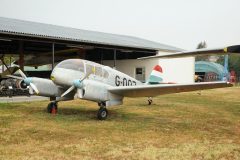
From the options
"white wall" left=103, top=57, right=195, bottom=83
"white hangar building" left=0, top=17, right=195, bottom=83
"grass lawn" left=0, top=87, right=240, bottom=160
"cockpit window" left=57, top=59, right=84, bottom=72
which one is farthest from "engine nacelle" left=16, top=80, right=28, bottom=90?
"white wall" left=103, top=57, right=195, bottom=83

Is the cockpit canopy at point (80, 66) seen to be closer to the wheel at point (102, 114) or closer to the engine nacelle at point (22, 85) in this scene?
the wheel at point (102, 114)

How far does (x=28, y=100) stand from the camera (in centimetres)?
1969

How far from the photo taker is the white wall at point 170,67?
3459 cm

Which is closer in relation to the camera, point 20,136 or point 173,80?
point 20,136

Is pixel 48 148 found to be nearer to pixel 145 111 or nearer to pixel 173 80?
pixel 145 111

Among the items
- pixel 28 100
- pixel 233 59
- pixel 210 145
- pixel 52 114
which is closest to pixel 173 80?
pixel 28 100

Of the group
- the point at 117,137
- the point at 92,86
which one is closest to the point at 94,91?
the point at 92,86

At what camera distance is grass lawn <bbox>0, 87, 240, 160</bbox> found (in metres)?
7.25

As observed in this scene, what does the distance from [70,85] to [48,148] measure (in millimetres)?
4995

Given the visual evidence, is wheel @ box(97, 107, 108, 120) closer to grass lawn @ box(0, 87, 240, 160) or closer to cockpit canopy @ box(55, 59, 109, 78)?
grass lawn @ box(0, 87, 240, 160)

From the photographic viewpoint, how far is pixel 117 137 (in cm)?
913

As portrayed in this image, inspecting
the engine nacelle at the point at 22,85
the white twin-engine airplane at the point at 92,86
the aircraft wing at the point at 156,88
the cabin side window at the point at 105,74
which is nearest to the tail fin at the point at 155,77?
the white twin-engine airplane at the point at 92,86

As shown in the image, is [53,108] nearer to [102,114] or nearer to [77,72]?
[77,72]

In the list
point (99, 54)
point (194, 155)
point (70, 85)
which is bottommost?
point (194, 155)
